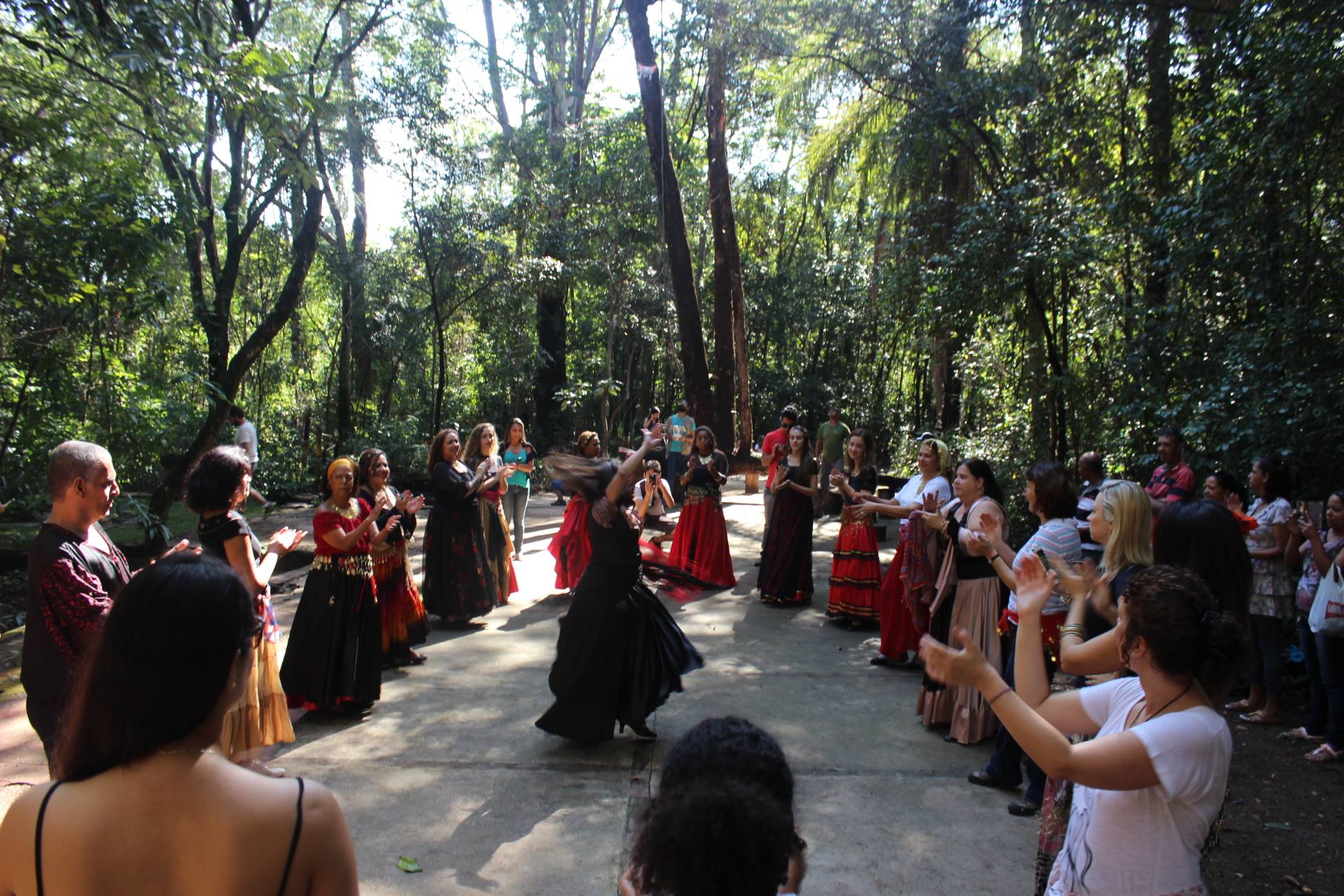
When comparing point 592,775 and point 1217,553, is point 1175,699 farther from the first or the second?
point 592,775

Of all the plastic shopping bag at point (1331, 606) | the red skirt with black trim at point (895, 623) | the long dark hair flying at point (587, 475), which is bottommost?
the red skirt with black trim at point (895, 623)

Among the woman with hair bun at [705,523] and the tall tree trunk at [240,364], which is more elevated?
the tall tree trunk at [240,364]

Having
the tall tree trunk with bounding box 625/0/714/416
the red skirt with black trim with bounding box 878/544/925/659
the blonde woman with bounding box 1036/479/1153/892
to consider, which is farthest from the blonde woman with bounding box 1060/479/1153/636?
the tall tree trunk with bounding box 625/0/714/416

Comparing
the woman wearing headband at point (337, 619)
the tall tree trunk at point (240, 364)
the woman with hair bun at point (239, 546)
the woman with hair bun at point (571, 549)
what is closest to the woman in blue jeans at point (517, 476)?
the woman with hair bun at point (571, 549)

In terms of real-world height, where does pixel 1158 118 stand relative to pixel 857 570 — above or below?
above

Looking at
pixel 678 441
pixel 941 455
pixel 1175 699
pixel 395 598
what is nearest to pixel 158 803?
pixel 1175 699

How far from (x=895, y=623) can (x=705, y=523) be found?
3133 millimetres

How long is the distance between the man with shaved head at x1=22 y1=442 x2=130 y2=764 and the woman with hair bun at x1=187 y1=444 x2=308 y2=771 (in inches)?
30.2

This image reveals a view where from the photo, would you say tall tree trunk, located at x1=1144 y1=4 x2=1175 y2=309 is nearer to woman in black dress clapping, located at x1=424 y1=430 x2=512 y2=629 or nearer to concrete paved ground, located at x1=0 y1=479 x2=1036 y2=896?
concrete paved ground, located at x1=0 y1=479 x2=1036 y2=896

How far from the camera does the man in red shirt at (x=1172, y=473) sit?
680 centimetres

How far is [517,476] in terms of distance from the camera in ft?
33.2

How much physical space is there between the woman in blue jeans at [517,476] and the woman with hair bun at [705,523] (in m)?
1.85

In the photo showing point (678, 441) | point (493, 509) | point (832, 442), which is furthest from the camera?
Answer: point (678, 441)

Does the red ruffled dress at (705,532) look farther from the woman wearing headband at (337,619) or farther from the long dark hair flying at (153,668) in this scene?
the long dark hair flying at (153,668)
